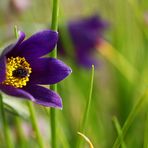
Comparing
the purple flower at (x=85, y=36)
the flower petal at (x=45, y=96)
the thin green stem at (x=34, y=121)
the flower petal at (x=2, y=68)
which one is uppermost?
the flower petal at (x=2, y=68)

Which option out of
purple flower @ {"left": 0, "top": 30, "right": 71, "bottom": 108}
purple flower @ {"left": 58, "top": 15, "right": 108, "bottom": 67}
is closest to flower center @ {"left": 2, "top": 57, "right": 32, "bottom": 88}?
purple flower @ {"left": 0, "top": 30, "right": 71, "bottom": 108}

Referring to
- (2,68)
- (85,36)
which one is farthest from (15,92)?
(85,36)

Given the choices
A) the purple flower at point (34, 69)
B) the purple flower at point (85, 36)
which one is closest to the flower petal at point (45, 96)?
the purple flower at point (34, 69)

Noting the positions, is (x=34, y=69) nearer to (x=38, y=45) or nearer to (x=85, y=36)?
(x=38, y=45)

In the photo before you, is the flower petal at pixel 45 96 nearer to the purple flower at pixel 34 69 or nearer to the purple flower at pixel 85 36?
the purple flower at pixel 34 69

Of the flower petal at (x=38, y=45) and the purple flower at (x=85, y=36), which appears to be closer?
the flower petal at (x=38, y=45)

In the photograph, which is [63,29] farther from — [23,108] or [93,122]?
[23,108]
